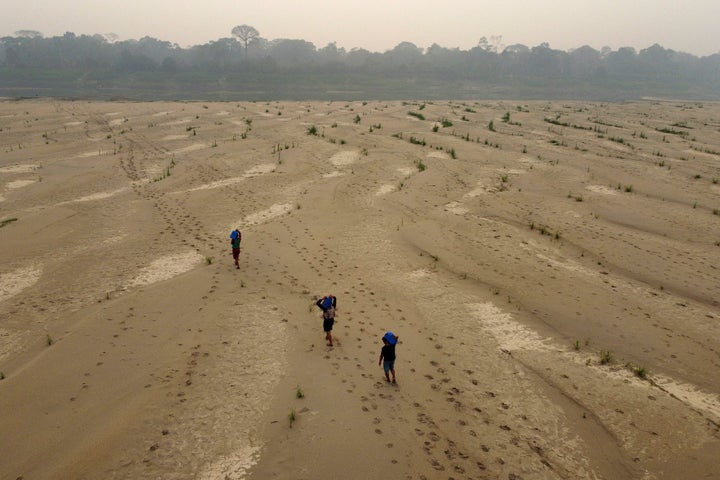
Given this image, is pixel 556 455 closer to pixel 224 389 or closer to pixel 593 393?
pixel 593 393

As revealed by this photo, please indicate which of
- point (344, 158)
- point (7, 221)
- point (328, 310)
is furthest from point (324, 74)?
point (328, 310)

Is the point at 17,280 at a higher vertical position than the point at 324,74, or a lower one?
lower

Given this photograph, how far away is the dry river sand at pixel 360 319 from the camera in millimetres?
8344

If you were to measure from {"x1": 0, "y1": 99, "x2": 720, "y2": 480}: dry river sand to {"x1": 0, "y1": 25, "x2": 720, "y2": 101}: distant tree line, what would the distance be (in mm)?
70592

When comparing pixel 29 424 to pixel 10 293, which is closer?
pixel 29 424

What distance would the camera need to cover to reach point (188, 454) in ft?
26.5

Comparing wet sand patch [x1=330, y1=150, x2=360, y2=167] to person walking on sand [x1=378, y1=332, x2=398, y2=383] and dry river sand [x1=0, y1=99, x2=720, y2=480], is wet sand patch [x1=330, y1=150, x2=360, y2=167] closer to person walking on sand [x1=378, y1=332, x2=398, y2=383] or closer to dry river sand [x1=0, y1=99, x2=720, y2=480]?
dry river sand [x1=0, y1=99, x2=720, y2=480]

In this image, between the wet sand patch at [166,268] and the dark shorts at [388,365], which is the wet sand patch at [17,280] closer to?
the wet sand patch at [166,268]

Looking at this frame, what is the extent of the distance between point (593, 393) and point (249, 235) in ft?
42.6

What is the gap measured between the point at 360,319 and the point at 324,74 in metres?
121

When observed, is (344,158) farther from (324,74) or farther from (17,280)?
(324,74)

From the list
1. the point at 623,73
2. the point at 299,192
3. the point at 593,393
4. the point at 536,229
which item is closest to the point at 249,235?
the point at 299,192

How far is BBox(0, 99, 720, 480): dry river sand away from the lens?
8.34 metres

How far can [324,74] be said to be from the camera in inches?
4860
